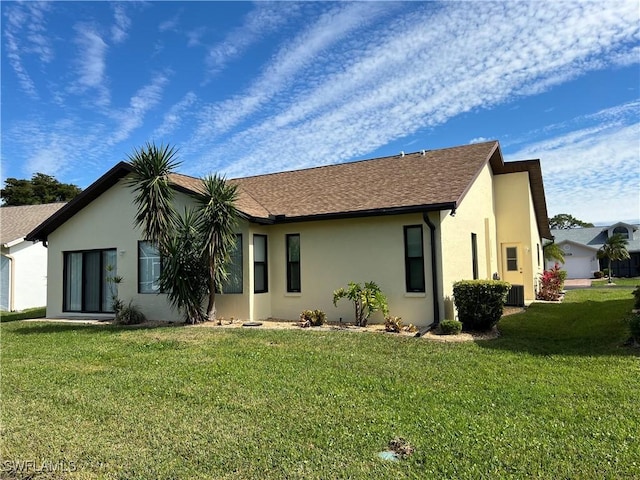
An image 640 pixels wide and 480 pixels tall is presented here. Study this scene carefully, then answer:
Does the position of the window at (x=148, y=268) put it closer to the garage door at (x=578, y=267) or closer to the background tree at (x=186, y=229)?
the background tree at (x=186, y=229)

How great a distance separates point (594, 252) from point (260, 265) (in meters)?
42.5

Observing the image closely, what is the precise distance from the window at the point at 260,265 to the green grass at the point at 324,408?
3.86 m

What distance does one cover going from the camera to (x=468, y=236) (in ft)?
46.7

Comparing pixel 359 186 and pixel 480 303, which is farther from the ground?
pixel 359 186

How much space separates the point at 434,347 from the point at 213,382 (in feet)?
14.7

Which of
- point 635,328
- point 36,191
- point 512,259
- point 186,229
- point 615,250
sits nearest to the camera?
point 635,328

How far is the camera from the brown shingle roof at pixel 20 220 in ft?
66.8

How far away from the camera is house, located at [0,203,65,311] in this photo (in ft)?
64.7

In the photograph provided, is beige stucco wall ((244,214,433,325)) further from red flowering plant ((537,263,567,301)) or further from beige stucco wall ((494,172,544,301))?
red flowering plant ((537,263,567,301))

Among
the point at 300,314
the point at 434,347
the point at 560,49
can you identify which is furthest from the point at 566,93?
the point at 300,314

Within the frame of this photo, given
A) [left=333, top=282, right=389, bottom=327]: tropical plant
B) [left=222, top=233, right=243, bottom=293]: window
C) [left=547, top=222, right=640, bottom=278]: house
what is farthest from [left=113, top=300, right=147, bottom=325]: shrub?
[left=547, top=222, right=640, bottom=278]: house

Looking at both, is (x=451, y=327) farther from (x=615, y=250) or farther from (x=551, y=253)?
(x=615, y=250)

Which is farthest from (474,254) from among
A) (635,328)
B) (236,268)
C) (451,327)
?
(236,268)

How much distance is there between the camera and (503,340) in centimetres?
933
